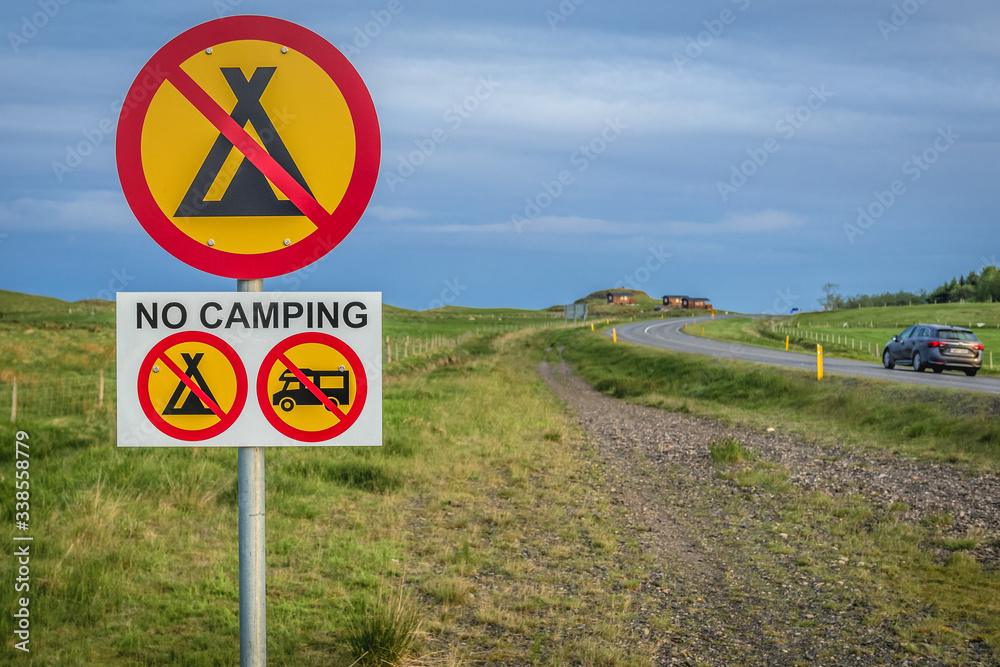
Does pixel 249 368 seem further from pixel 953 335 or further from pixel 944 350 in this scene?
pixel 953 335

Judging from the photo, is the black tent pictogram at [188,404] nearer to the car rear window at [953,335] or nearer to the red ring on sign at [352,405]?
the red ring on sign at [352,405]

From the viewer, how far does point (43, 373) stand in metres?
23.3

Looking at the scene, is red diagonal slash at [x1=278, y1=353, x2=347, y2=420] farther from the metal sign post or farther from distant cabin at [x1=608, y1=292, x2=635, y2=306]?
distant cabin at [x1=608, y1=292, x2=635, y2=306]

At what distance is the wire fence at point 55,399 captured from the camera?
45.9 feet

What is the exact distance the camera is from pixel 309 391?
2.12 m

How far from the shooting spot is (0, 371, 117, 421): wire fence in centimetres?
1399

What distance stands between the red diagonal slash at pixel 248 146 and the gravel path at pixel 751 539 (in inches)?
136

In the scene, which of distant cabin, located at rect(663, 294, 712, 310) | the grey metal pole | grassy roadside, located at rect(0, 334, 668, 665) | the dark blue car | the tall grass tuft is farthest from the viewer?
distant cabin, located at rect(663, 294, 712, 310)

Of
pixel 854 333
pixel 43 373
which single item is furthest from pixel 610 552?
pixel 854 333

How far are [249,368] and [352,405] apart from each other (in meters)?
0.35

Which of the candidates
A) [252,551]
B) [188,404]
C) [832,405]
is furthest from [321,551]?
[832,405]

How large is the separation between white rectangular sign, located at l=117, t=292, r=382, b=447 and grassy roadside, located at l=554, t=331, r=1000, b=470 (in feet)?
35.8

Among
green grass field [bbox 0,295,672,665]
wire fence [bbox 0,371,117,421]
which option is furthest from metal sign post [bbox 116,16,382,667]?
wire fence [bbox 0,371,117,421]

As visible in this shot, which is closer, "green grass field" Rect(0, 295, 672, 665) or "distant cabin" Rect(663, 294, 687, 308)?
"green grass field" Rect(0, 295, 672, 665)
